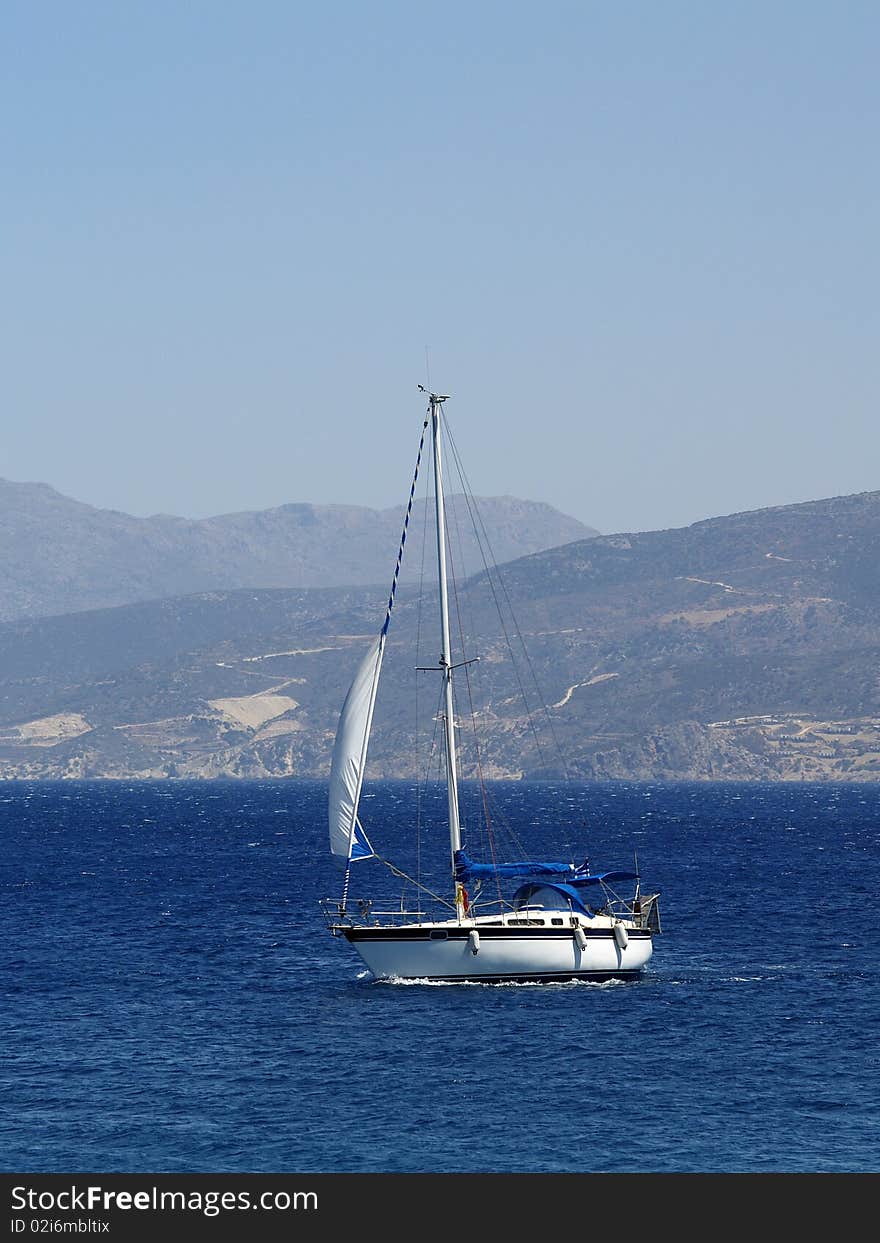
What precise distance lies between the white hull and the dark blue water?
0.85 metres

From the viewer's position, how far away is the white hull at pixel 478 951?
8175 centimetres

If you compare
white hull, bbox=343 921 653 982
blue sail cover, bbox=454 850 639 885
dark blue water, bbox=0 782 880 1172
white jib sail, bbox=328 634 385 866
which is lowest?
dark blue water, bbox=0 782 880 1172

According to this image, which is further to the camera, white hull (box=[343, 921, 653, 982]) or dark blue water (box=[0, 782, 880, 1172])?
white hull (box=[343, 921, 653, 982])

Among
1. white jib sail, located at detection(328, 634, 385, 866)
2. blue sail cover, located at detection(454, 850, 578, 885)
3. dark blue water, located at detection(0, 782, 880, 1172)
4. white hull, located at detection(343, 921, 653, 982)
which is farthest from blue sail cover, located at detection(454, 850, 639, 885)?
dark blue water, located at detection(0, 782, 880, 1172)

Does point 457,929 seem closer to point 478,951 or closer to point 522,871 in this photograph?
point 478,951

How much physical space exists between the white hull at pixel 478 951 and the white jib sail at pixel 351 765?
150 inches

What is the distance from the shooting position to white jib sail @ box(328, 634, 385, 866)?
8162 centimetres

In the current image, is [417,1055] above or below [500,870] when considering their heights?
below

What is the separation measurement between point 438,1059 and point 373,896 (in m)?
60.1

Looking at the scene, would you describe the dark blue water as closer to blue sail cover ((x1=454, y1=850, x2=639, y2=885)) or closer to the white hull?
the white hull

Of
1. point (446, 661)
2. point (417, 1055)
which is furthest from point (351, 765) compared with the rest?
point (417, 1055)

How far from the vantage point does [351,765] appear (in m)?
81.7

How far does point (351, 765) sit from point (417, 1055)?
17.2 metres

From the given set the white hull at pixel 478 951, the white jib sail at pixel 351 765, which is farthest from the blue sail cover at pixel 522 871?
the white jib sail at pixel 351 765
